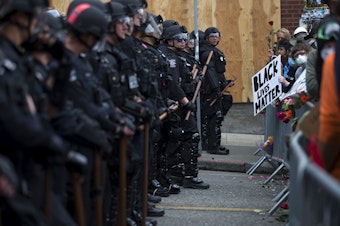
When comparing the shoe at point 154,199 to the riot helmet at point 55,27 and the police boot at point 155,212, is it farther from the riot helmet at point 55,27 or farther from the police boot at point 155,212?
the riot helmet at point 55,27

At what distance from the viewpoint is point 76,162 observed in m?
6.11

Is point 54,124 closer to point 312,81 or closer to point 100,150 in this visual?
point 100,150

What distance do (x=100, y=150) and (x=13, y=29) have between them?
1.63m

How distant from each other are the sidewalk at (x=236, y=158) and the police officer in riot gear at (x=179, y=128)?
79.4 inches

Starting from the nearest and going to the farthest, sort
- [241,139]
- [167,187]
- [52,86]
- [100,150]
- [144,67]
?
1. [52,86]
2. [100,150]
3. [144,67]
4. [167,187]
5. [241,139]

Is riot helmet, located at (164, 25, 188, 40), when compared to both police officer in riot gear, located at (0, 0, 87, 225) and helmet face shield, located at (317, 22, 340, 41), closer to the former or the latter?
helmet face shield, located at (317, 22, 340, 41)

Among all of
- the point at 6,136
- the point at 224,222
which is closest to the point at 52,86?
the point at 6,136

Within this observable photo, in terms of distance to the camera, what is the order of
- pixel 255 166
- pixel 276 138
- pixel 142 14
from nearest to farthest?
1. pixel 142 14
2. pixel 276 138
3. pixel 255 166

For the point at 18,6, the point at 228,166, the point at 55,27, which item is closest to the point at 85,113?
the point at 55,27

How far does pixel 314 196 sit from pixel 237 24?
14709mm

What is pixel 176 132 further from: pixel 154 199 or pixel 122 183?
pixel 122 183

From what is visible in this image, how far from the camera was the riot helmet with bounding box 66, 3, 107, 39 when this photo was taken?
762cm

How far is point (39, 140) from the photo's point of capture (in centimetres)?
543

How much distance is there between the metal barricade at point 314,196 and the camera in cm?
466
